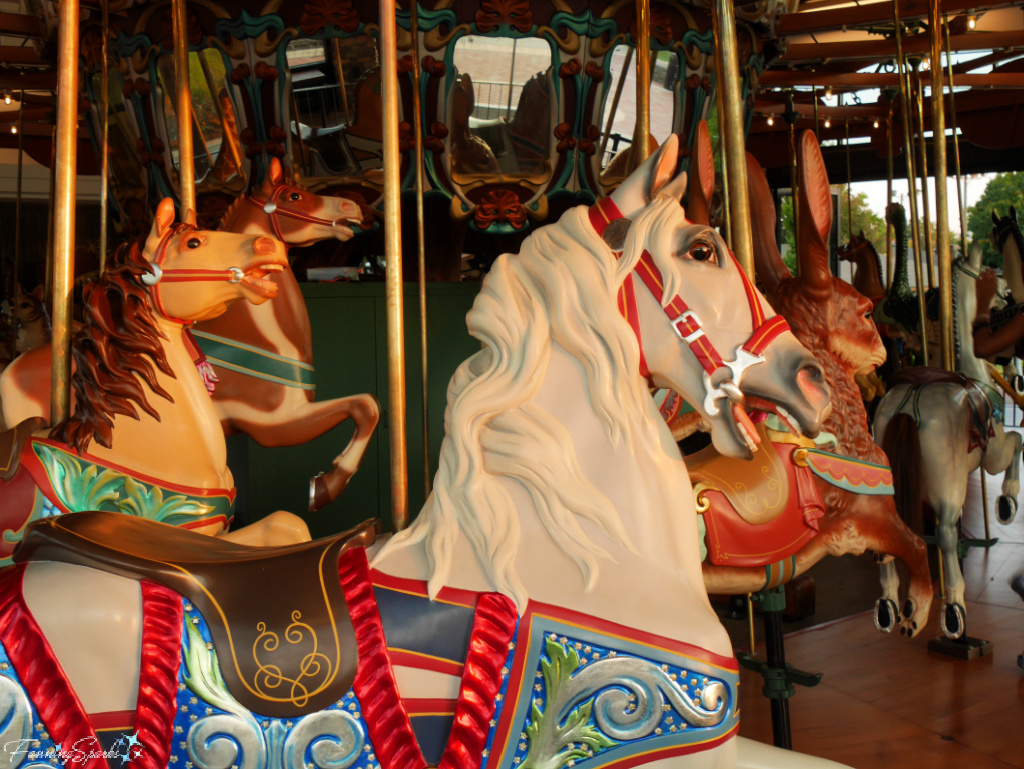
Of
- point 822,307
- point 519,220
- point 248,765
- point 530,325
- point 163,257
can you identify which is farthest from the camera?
point 519,220

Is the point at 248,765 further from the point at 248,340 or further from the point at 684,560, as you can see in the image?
the point at 248,340

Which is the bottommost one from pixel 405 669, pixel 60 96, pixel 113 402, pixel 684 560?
pixel 405 669

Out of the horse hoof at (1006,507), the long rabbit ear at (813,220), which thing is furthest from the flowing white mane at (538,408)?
the horse hoof at (1006,507)

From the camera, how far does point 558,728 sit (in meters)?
1.20

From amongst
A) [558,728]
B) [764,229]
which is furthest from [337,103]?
[558,728]

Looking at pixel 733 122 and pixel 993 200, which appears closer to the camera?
pixel 733 122

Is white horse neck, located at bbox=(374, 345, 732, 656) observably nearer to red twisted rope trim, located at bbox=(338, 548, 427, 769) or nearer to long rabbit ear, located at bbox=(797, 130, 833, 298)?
red twisted rope trim, located at bbox=(338, 548, 427, 769)

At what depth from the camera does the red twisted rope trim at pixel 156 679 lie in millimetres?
1139

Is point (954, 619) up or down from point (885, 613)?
down

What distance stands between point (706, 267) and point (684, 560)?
432 millimetres

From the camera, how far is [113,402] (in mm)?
A: 1911

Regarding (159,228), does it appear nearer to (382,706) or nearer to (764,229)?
(382,706)

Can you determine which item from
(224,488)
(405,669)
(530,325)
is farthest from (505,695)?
(224,488)

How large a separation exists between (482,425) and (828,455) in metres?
1.35
